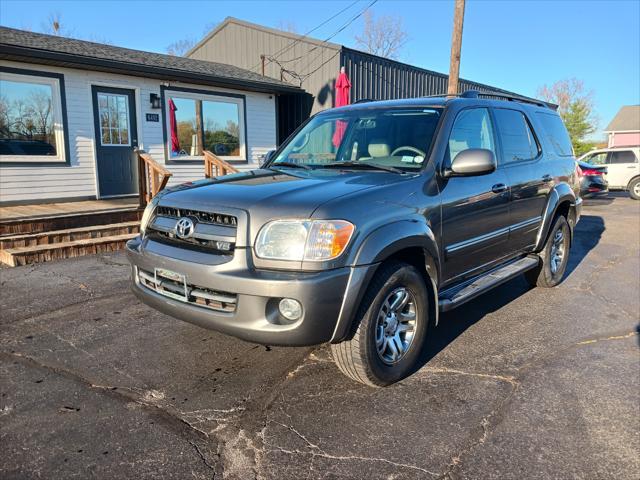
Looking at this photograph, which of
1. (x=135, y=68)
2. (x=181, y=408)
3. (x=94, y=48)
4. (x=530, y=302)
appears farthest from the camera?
(x=94, y=48)

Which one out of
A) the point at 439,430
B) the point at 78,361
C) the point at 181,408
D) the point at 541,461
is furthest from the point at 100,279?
the point at 541,461

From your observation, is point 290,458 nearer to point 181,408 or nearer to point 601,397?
point 181,408

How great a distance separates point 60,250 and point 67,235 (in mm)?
458

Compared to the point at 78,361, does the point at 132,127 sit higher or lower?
higher

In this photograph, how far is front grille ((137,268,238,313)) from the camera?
2826 mm

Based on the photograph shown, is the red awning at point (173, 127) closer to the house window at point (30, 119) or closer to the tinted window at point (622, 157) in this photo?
the house window at point (30, 119)

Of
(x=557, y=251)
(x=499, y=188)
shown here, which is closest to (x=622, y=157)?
(x=557, y=251)

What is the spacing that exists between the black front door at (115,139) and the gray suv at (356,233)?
23.4 ft

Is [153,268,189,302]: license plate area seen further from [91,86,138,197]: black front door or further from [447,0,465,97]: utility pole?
[447,0,465,97]: utility pole

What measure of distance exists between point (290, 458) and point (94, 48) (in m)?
11.0

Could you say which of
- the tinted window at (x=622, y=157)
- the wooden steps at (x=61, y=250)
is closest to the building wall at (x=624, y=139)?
the tinted window at (x=622, y=157)

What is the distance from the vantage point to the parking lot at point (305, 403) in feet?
7.99

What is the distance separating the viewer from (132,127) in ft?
35.4

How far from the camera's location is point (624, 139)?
46844mm
